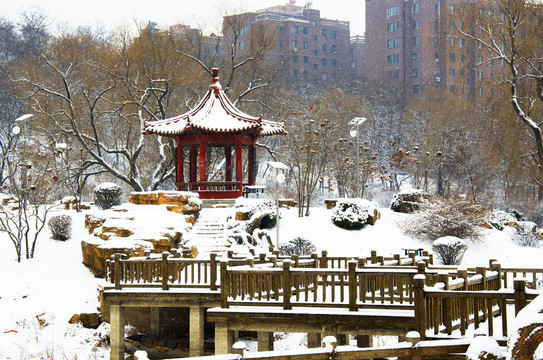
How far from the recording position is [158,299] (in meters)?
13.1

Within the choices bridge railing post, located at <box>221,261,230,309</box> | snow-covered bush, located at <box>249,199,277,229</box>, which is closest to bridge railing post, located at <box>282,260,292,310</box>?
bridge railing post, located at <box>221,261,230,309</box>

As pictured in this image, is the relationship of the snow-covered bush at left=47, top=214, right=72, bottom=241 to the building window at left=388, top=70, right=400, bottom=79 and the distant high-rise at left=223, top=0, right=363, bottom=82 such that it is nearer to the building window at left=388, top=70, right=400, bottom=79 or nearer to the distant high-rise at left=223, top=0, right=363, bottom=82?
the distant high-rise at left=223, top=0, right=363, bottom=82

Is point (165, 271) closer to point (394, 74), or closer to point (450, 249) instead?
point (450, 249)

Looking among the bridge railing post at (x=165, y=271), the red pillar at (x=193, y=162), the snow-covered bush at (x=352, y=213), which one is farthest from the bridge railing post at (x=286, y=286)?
the red pillar at (x=193, y=162)

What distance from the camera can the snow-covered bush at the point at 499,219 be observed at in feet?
84.7

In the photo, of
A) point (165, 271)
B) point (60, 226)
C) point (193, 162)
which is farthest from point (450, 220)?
point (60, 226)

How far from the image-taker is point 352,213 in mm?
24719

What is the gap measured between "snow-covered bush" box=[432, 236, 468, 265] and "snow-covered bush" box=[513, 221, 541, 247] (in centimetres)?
375

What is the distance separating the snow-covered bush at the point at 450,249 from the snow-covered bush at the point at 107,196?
1272 cm

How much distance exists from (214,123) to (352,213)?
609cm

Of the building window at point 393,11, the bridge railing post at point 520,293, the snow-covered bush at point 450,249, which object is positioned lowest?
the snow-covered bush at point 450,249

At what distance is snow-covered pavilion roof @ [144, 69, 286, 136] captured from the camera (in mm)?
24453

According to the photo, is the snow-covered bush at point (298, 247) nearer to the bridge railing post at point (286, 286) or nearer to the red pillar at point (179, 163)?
the red pillar at point (179, 163)

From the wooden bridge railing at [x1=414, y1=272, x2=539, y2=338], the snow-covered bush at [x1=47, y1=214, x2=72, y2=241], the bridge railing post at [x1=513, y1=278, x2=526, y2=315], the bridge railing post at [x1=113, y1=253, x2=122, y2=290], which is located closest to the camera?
the bridge railing post at [x1=513, y1=278, x2=526, y2=315]
